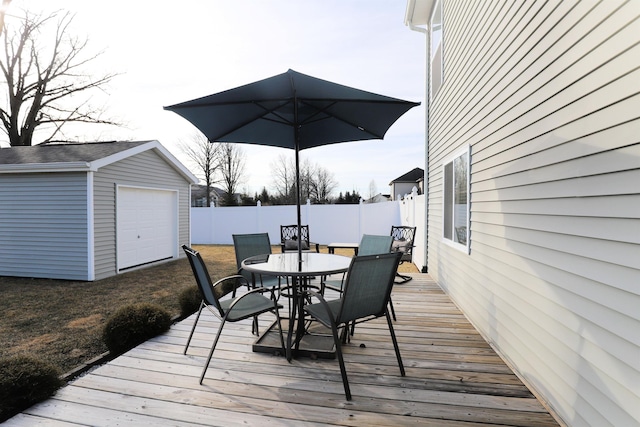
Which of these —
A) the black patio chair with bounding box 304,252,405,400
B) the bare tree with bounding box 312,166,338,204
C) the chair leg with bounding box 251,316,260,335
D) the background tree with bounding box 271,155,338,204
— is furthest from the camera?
the bare tree with bounding box 312,166,338,204

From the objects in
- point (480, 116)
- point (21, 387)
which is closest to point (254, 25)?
point (480, 116)

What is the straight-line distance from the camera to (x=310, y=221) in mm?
13727

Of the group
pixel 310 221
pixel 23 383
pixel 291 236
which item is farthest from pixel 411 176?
pixel 23 383

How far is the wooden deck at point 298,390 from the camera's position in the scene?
2012 mm

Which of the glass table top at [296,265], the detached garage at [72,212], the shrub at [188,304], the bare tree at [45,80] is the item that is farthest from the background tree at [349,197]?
the glass table top at [296,265]

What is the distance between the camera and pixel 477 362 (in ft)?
8.89

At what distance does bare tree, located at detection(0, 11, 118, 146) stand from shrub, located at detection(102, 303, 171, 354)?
17504 millimetres

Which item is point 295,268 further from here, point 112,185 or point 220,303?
point 112,185

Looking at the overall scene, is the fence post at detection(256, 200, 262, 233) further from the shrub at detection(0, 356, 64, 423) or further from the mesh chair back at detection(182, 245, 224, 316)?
the shrub at detection(0, 356, 64, 423)

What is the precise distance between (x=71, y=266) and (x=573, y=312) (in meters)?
8.68

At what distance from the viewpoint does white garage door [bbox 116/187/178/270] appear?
8197mm

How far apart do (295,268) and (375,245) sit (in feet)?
5.03

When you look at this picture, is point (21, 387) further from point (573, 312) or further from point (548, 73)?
point (548, 73)

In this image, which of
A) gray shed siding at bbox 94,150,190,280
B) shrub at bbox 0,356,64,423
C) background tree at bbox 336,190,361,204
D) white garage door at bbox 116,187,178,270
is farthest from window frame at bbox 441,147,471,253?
background tree at bbox 336,190,361,204
